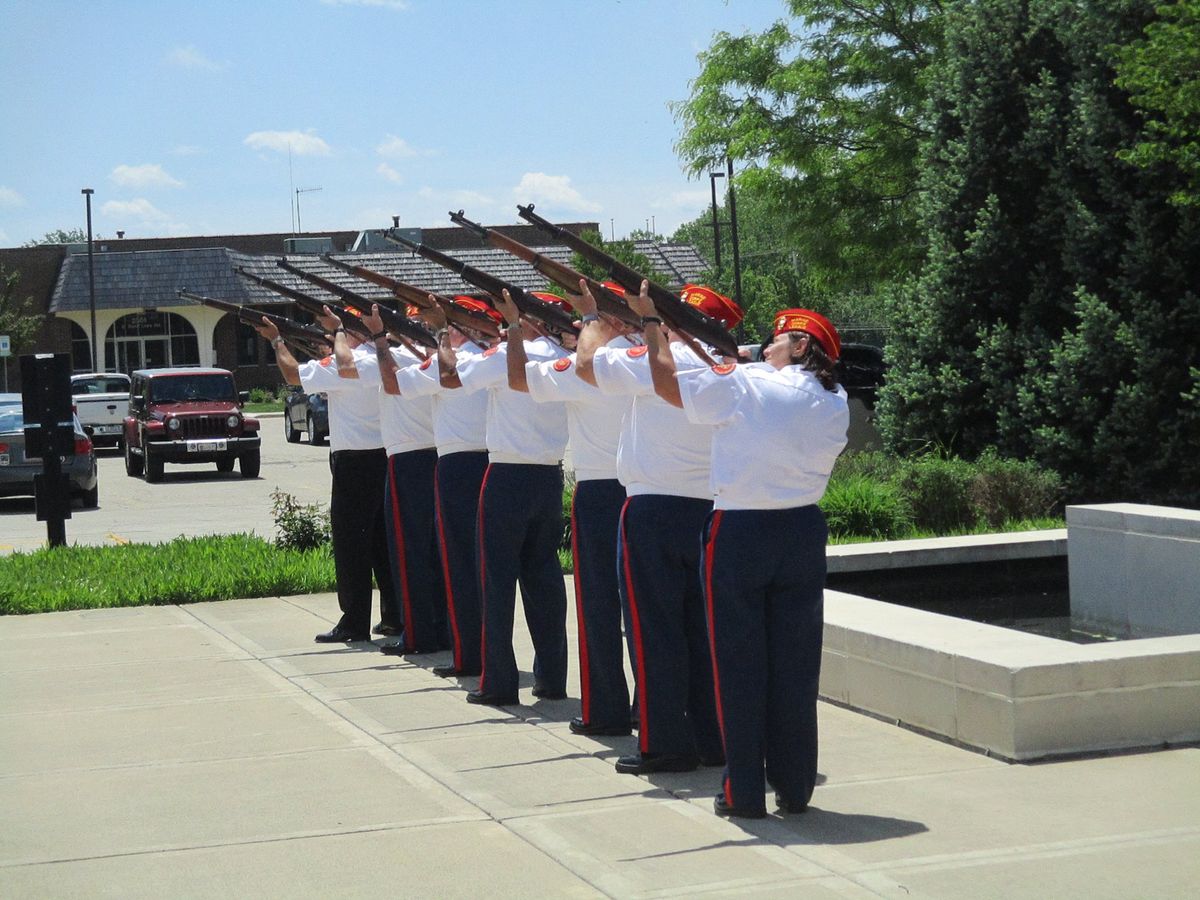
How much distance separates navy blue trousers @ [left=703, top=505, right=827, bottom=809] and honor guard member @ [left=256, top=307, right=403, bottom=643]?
4.76 m

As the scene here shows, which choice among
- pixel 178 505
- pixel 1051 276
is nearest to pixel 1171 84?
pixel 1051 276

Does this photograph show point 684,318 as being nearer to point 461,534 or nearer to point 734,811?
point 734,811

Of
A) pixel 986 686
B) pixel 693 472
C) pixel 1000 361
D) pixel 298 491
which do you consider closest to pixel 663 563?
pixel 693 472

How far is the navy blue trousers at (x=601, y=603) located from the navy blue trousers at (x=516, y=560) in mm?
725

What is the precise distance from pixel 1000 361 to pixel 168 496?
13.9 m

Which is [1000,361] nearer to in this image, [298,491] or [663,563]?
[663,563]

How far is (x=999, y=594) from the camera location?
1018 cm

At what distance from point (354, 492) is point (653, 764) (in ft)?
14.2

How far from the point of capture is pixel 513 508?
26.6ft

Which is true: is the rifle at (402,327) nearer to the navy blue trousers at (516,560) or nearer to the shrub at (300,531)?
the navy blue trousers at (516,560)

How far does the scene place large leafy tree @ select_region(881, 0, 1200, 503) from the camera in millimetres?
14492

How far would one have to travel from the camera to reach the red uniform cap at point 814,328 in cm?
595

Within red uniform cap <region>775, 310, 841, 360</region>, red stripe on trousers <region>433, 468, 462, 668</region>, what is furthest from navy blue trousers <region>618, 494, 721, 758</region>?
red stripe on trousers <region>433, 468, 462, 668</region>

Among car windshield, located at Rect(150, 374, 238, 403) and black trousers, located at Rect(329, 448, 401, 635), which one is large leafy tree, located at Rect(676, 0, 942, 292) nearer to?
car windshield, located at Rect(150, 374, 238, 403)
